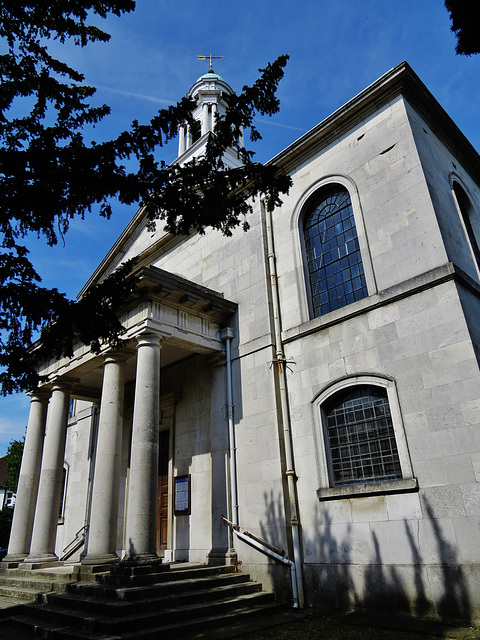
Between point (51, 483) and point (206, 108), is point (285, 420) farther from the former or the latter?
point (206, 108)

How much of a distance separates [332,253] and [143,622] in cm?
887

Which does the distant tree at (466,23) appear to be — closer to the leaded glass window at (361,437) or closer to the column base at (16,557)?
the leaded glass window at (361,437)

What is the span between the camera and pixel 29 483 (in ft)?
44.9

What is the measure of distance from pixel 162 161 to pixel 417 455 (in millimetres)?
6768

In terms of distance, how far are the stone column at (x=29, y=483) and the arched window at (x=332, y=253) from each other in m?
9.23

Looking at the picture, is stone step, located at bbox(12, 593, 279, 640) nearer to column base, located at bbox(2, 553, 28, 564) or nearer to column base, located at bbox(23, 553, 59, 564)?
column base, located at bbox(23, 553, 59, 564)

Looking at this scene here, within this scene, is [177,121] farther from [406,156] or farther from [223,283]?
[223,283]

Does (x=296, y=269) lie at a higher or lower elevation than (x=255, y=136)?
higher

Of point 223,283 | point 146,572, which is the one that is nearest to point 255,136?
point 223,283

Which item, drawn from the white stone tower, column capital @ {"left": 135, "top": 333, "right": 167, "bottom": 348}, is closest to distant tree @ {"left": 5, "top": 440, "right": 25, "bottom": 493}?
the white stone tower

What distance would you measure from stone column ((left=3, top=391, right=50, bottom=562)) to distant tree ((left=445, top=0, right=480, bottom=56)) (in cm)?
1394

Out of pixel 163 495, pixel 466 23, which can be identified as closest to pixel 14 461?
pixel 163 495

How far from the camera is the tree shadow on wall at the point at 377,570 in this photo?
7.60 m

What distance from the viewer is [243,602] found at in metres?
8.92
